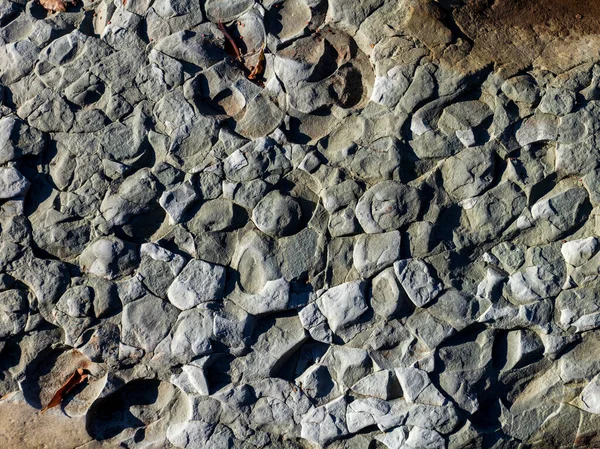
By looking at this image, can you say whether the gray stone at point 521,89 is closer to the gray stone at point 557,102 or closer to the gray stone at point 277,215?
the gray stone at point 557,102

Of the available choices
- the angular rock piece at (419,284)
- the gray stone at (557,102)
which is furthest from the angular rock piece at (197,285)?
the gray stone at (557,102)

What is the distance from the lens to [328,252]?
2.55m

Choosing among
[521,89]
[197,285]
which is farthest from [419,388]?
[521,89]

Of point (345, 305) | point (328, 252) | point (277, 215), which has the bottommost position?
point (345, 305)

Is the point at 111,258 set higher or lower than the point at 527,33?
lower

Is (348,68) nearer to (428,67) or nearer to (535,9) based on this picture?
(428,67)

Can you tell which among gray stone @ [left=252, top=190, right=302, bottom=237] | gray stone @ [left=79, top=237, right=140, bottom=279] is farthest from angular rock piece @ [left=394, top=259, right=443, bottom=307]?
gray stone @ [left=79, top=237, right=140, bottom=279]

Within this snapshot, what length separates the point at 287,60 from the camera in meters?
2.64

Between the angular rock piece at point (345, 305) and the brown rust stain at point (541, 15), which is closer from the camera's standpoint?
the angular rock piece at point (345, 305)

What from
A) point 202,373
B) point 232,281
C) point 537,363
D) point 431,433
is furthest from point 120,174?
point 537,363

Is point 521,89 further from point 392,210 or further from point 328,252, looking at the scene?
point 328,252

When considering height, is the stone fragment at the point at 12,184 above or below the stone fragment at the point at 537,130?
above

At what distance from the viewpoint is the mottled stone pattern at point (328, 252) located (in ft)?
8.25

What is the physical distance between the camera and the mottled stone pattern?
2.51m
